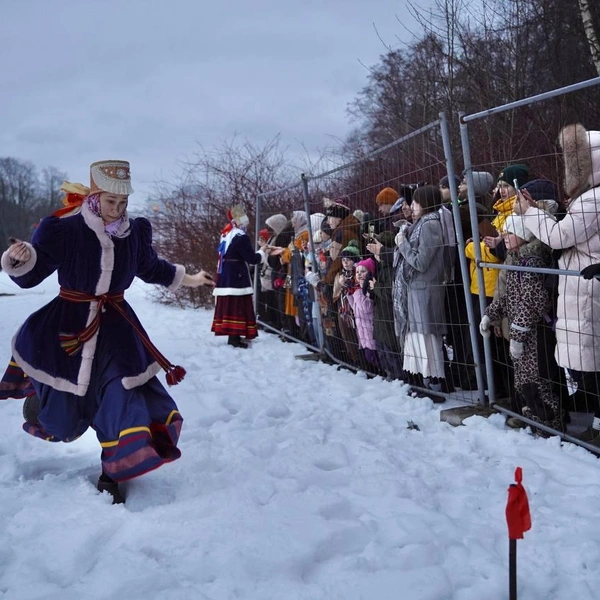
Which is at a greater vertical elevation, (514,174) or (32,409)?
(514,174)

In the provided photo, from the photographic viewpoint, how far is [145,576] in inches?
88.5

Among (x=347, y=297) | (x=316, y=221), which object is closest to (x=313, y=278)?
(x=347, y=297)

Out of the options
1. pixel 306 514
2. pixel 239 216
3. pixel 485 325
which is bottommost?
pixel 306 514

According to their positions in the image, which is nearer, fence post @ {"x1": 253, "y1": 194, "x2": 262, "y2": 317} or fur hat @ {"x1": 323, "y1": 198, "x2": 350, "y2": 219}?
fur hat @ {"x1": 323, "y1": 198, "x2": 350, "y2": 219}

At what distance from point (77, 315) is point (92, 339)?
15cm

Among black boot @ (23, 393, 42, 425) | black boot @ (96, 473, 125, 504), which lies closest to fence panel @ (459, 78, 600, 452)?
black boot @ (96, 473, 125, 504)

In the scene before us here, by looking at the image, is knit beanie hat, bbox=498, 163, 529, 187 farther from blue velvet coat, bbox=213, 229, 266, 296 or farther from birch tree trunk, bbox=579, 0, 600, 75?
birch tree trunk, bbox=579, 0, 600, 75

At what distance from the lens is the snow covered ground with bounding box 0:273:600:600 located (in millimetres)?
2230

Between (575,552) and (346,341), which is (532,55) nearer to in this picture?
(346,341)

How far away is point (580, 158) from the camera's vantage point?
3299 millimetres

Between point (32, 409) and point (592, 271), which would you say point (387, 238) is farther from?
point (32, 409)

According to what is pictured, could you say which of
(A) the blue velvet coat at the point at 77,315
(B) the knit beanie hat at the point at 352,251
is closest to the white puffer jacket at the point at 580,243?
(A) the blue velvet coat at the point at 77,315

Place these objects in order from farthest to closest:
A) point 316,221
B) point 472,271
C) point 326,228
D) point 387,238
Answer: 1. point 316,221
2. point 326,228
3. point 387,238
4. point 472,271

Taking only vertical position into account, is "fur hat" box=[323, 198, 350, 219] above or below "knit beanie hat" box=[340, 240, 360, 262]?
above
